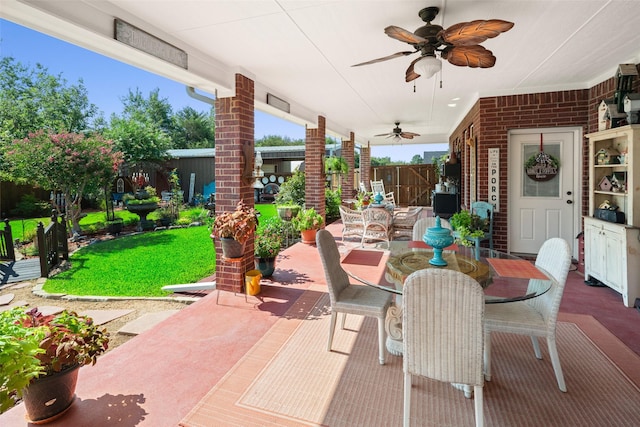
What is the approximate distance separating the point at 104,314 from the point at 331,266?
254 cm

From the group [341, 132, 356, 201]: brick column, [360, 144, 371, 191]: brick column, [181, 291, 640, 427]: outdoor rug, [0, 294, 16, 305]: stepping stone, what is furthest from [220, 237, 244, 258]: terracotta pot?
[360, 144, 371, 191]: brick column

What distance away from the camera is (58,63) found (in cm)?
1515

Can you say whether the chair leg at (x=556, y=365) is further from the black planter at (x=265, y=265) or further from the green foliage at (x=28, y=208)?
the green foliage at (x=28, y=208)

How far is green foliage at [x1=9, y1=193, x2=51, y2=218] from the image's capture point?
955cm

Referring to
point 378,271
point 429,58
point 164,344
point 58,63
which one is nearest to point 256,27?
point 429,58

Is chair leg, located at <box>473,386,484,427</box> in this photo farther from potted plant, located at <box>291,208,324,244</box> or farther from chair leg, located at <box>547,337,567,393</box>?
potted plant, located at <box>291,208,324,244</box>

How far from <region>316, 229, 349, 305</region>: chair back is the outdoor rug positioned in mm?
491

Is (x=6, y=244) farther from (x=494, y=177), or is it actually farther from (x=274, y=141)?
(x=274, y=141)

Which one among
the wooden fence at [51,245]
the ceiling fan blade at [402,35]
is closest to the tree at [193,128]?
the wooden fence at [51,245]

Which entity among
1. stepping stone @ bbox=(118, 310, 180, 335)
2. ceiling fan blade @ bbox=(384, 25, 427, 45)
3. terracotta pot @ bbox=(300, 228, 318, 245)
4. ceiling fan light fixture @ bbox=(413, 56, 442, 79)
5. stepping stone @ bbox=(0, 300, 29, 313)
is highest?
ceiling fan blade @ bbox=(384, 25, 427, 45)

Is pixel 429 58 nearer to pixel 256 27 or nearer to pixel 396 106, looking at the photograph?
pixel 256 27

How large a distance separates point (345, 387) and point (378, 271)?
821mm

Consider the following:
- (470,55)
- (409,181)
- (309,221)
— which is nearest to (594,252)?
(470,55)

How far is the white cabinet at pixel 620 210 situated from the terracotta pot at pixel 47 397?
15.8ft
